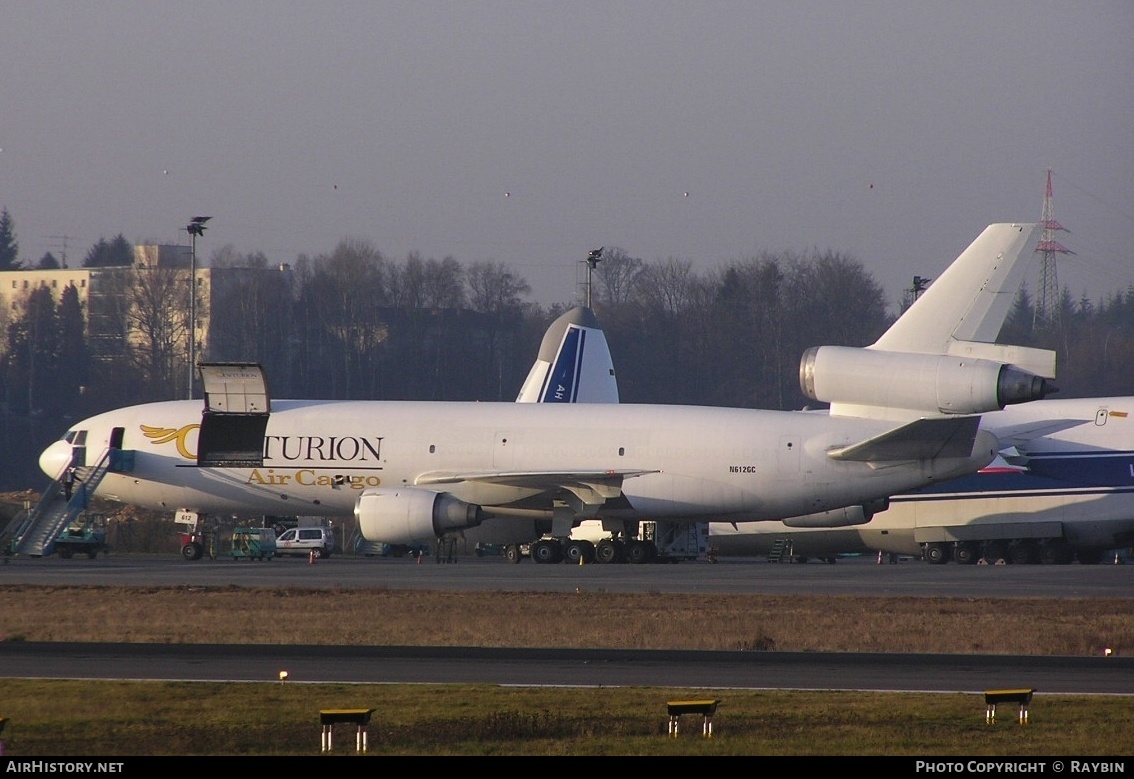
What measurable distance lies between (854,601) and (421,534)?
15.7 metres

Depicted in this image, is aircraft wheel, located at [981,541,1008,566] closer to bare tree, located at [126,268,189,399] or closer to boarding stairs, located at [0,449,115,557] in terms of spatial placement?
boarding stairs, located at [0,449,115,557]

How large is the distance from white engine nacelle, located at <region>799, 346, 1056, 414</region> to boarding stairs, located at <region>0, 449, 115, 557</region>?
21714mm

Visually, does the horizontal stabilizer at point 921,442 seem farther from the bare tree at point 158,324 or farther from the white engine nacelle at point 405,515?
the bare tree at point 158,324

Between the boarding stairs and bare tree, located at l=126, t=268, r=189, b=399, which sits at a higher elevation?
bare tree, located at l=126, t=268, r=189, b=399

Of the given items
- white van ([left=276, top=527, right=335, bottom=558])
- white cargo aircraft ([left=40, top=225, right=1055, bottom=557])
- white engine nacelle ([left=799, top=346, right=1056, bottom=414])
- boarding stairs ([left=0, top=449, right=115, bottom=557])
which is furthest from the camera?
white van ([left=276, top=527, right=335, bottom=558])

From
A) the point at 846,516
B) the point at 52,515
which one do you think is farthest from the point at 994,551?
the point at 52,515

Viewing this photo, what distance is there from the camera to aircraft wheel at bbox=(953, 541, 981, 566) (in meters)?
48.7

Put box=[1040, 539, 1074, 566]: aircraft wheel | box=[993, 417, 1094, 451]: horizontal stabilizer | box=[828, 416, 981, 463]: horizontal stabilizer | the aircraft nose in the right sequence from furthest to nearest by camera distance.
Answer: box=[993, 417, 1094, 451]: horizontal stabilizer, box=[1040, 539, 1074, 566]: aircraft wheel, the aircraft nose, box=[828, 416, 981, 463]: horizontal stabilizer

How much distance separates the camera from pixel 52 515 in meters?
45.9

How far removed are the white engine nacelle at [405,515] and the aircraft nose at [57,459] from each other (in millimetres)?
10973

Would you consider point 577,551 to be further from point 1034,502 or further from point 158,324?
point 158,324

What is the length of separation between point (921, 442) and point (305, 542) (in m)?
27.2

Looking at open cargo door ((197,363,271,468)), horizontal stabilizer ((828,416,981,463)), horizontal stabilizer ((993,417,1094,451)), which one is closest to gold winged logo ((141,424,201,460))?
open cargo door ((197,363,271,468))
